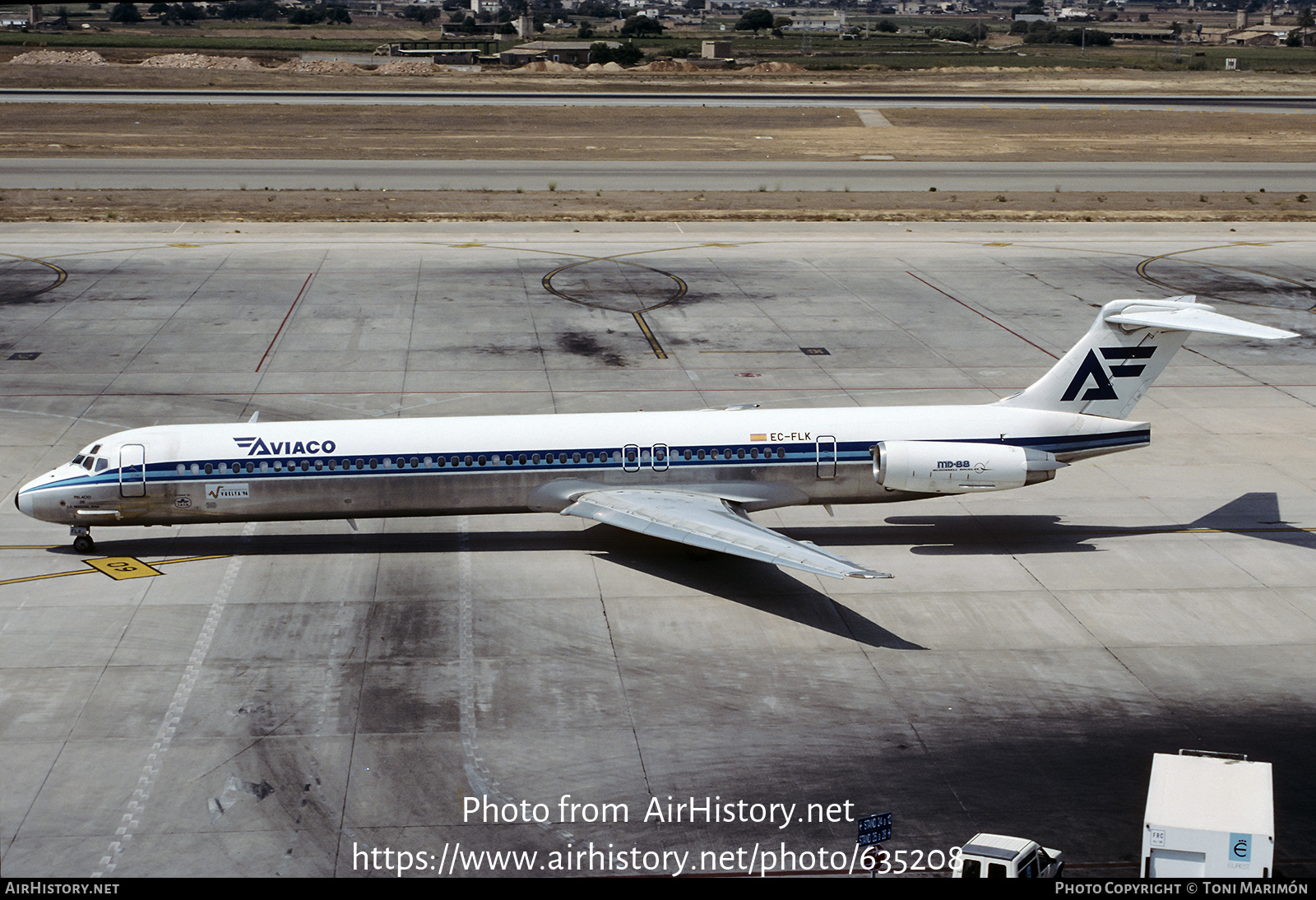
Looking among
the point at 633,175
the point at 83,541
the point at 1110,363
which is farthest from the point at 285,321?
the point at 633,175

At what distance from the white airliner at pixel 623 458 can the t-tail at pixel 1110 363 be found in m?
0.04

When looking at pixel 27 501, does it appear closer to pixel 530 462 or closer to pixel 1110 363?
pixel 530 462

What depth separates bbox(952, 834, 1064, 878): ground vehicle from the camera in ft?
→ 50.9

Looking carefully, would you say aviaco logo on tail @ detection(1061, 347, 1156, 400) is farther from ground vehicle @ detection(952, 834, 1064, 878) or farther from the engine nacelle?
ground vehicle @ detection(952, 834, 1064, 878)

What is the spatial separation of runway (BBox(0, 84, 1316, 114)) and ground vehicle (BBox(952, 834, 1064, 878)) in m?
108

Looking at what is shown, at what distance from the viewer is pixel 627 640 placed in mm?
24922

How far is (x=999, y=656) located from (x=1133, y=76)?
149 meters

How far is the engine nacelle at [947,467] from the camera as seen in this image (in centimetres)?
2823

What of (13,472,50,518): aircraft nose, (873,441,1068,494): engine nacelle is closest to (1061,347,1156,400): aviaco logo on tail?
(873,441,1068,494): engine nacelle

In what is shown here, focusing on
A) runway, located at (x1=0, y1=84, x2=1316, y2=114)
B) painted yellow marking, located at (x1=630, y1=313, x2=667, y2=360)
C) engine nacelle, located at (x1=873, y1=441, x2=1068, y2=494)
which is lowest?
painted yellow marking, located at (x1=630, y1=313, x2=667, y2=360)

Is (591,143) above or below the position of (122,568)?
above

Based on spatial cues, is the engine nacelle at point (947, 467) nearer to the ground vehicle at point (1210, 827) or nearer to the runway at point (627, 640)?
the runway at point (627, 640)

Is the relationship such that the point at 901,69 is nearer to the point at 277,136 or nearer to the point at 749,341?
the point at 277,136

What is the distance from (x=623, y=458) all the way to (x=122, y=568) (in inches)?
467
